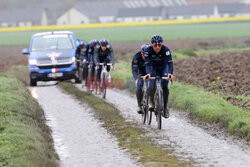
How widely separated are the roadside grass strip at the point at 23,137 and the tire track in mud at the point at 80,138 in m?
0.24

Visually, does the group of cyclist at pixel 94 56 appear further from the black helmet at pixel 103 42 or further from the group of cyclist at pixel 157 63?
the group of cyclist at pixel 157 63

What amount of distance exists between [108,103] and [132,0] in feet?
557

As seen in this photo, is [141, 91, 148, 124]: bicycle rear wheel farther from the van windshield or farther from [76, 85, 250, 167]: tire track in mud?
the van windshield

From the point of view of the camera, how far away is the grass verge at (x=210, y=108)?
11.6m

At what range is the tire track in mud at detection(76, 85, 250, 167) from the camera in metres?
8.84

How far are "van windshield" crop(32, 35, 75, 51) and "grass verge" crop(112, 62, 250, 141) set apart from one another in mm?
6582

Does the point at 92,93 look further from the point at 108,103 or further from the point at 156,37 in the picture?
the point at 156,37

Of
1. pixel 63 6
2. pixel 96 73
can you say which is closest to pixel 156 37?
pixel 96 73

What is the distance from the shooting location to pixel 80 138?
37.4 feet

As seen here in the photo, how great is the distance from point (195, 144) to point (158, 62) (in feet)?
8.80

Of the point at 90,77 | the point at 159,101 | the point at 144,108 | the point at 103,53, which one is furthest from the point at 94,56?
the point at 159,101

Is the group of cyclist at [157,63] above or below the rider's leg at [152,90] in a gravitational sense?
above

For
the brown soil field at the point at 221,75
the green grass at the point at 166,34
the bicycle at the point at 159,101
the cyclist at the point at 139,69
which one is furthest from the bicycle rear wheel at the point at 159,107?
the green grass at the point at 166,34

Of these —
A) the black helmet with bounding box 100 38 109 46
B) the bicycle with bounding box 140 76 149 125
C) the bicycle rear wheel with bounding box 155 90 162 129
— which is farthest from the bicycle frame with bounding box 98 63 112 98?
the bicycle rear wheel with bounding box 155 90 162 129
